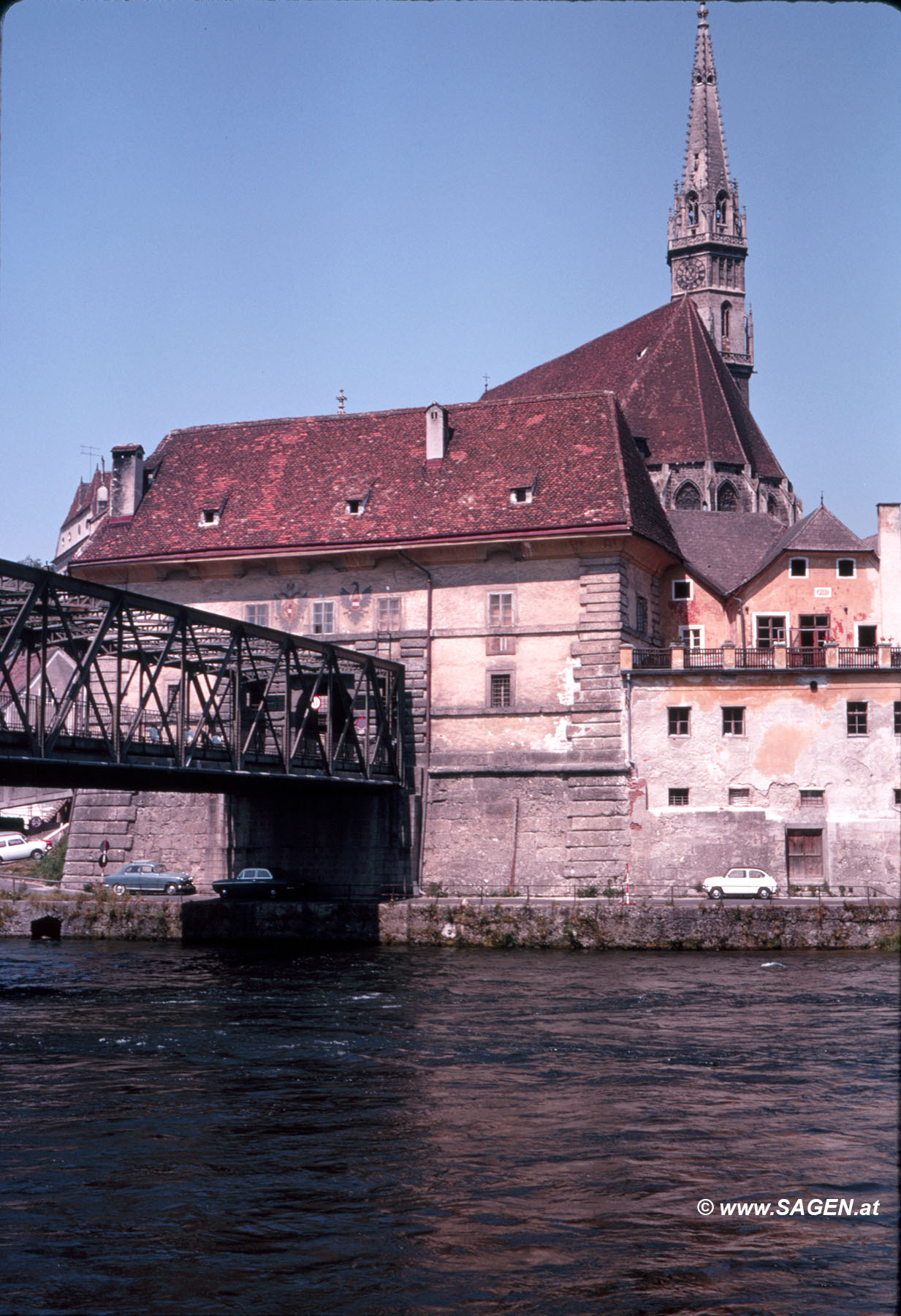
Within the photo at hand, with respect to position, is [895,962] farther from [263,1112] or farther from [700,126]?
[700,126]

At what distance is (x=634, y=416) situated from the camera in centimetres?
6844

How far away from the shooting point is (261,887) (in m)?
43.7

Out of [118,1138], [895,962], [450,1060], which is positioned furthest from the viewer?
[895,962]

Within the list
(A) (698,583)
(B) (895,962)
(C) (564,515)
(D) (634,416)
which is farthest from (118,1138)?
(D) (634,416)

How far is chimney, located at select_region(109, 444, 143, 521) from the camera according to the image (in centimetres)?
5025

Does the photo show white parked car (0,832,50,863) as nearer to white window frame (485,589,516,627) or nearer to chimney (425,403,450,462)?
chimney (425,403,450,462)

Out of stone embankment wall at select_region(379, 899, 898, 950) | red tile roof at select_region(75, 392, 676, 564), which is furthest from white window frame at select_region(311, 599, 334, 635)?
stone embankment wall at select_region(379, 899, 898, 950)

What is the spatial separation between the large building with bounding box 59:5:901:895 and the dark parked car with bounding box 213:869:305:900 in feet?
5.80

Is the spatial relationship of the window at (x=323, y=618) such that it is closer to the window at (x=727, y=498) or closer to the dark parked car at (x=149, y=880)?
the dark parked car at (x=149, y=880)

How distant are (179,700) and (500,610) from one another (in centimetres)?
997

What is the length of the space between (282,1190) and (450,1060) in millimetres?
7311

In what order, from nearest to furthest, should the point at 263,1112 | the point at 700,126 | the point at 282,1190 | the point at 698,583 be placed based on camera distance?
1. the point at 282,1190
2. the point at 263,1112
3. the point at 698,583
4. the point at 700,126

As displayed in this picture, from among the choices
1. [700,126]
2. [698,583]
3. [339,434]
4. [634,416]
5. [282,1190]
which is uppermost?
[700,126]

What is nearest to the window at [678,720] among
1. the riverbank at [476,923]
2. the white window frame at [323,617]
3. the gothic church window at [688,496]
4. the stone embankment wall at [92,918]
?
the riverbank at [476,923]
